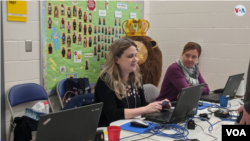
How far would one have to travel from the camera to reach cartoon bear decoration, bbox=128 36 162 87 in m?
3.53

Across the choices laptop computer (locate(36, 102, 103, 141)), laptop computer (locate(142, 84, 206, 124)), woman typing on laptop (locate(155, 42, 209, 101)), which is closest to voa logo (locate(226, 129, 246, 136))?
laptop computer (locate(142, 84, 206, 124))

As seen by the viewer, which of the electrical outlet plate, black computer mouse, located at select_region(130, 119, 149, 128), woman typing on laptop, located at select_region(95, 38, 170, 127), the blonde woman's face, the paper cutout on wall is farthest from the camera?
the paper cutout on wall

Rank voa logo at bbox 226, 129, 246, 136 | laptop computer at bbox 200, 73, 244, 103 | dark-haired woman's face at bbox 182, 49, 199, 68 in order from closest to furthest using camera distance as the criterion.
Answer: voa logo at bbox 226, 129, 246, 136 → laptop computer at bbox 200, 73, 244, 103 → dark-haired woman's face at bbox 182, 49, 199, 68

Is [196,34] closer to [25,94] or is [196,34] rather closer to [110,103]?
[110,103]

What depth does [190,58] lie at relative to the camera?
2832mm

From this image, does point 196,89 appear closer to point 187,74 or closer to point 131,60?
point 131,60

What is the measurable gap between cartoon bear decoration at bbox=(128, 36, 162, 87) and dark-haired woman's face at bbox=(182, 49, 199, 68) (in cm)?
76

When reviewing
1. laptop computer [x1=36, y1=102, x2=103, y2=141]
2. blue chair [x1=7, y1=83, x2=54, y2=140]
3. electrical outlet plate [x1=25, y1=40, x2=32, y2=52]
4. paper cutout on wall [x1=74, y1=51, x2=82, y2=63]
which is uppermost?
electrical outlet plate [x1=25, y1=40, x2=32, y2=52]

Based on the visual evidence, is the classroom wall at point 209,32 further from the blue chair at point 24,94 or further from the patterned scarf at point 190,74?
the blue chair at point 24,94

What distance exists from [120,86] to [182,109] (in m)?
0.54

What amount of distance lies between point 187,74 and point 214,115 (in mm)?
898

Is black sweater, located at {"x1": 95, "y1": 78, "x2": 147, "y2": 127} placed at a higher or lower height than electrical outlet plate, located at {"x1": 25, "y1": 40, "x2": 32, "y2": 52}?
lower

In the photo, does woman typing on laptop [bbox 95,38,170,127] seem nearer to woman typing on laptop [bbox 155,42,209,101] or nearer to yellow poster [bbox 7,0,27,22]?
woman typing on laptop [bbox 155,42,209,101]

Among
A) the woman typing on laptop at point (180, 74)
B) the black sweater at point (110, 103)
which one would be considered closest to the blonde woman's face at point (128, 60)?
the black sweater at point (110, 103)
